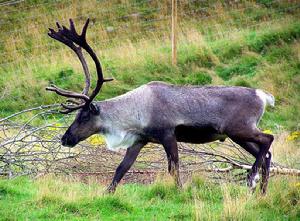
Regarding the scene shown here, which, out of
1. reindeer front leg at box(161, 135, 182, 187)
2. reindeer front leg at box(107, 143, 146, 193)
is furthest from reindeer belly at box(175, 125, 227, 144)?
reindeer front leg at box(107, 143, 146, 193)

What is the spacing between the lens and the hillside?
15.3m

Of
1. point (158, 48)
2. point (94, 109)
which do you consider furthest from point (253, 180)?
point (158, 48)

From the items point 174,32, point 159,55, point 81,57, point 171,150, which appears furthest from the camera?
point 159,55

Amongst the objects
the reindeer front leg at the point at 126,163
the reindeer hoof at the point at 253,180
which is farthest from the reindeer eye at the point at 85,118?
the reindeer hoof at the point at 253,180

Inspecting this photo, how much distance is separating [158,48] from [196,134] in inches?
305

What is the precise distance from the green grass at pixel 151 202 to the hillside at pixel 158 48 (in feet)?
16.9

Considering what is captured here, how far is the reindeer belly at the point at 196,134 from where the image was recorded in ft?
30.3

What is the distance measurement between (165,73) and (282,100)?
268 centimetres

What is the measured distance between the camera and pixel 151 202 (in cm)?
830

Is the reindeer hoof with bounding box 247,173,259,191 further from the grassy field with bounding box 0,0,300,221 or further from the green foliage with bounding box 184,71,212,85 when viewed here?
the green foliage with bounding box 184,71,212,85

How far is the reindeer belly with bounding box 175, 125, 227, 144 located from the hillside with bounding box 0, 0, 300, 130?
166 inches

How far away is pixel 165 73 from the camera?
1600cm

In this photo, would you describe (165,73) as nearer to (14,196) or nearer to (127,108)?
(127,108)

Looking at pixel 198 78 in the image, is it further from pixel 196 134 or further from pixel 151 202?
pixel 151 202
